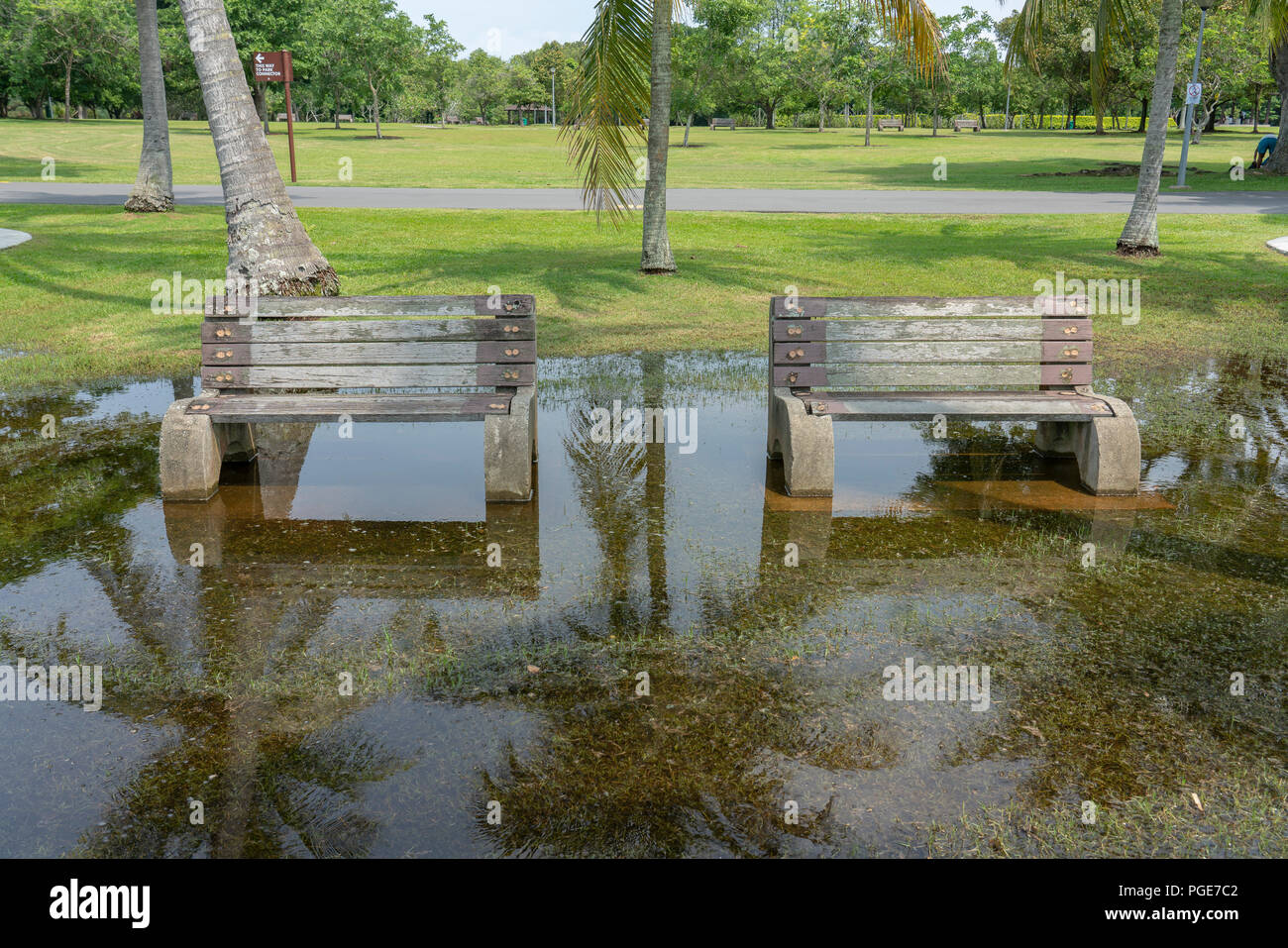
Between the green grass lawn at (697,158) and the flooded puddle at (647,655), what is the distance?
65.0ft

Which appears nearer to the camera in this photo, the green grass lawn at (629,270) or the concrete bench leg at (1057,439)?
the concrete bench leg at (1057,439)

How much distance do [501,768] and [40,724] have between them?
1734 millimetres

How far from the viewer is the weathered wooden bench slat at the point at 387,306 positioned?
261 inches

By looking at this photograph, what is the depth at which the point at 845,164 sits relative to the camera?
130ft

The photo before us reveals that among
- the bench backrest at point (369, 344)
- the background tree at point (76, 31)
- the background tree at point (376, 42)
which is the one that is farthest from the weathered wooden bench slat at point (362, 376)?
the background tree at point (76, 31)

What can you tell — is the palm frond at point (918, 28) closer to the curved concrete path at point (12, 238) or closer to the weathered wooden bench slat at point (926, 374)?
the weathered wooden bench slat at point (926, 374)

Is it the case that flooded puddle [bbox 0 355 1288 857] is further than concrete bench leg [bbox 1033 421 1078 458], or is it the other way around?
concrete bench leg [bbox 1033 421 1078 458]

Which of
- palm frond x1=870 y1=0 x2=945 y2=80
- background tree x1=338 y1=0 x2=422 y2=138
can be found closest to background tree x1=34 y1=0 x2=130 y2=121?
background tree x1=338 y1=0 x2=422 y2=138

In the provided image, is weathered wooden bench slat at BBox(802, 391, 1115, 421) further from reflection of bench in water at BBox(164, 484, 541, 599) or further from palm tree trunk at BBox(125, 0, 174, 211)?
Result: palm tree trunk at BBox(125, 0, 174, 211)

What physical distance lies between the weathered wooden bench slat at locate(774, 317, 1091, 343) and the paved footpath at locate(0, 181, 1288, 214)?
15594mm

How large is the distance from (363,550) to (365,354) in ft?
5.33

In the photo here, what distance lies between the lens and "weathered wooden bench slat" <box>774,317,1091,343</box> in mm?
6652

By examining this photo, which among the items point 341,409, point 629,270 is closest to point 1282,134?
point 629,270

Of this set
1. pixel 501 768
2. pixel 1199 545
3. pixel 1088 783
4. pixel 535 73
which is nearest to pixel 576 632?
pixel 501 768
